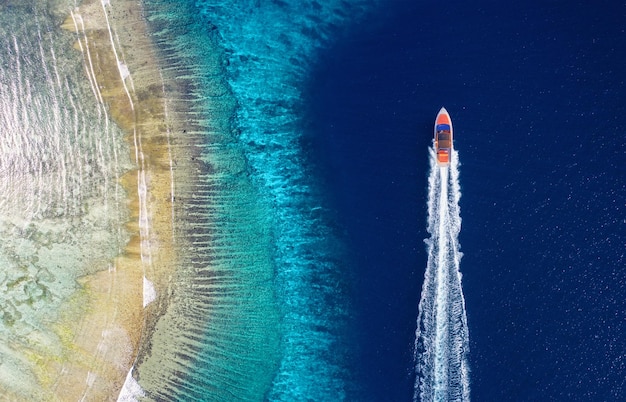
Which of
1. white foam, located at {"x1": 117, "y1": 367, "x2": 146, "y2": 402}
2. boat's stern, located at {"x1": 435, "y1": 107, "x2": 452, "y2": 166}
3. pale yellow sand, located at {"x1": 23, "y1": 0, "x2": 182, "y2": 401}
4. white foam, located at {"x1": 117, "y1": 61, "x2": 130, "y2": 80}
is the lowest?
white foam, located at {"x1": 117, "y1": 367, "x2": 146, "y2": 402}

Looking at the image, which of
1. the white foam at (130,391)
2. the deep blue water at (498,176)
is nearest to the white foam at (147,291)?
the white foam at (130,391)

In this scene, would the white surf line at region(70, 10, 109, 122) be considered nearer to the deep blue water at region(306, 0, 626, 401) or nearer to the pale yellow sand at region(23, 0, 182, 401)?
the pale yellow sand at region(23, 0, 182, 401)

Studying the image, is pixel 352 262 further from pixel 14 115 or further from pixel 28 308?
pixel 14 115

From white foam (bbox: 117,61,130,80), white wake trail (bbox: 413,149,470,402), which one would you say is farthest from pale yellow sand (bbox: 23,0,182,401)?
white wake trail (bbox: 413,149,470,402)

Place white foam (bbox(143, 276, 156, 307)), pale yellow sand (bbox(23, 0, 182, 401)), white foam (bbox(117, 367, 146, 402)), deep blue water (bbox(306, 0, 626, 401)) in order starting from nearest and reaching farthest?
deep blue water (bbox(306, 0, 626, 401)) < white foam (bbox(117, 367, 146, 402)) < pale yellow sand (bbox(23, 0, 182, 401)) < white foam (bbox(143, 276, 156, 307))

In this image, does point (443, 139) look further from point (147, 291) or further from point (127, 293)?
point (127, 293)

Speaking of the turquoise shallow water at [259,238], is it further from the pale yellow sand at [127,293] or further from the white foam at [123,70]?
the white foam at [123,70]

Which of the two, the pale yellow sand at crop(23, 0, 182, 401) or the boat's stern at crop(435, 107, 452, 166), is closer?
the boat's stern at crop(435, 107, 452, 166)

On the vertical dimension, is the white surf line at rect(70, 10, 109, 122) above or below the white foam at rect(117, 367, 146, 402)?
above
